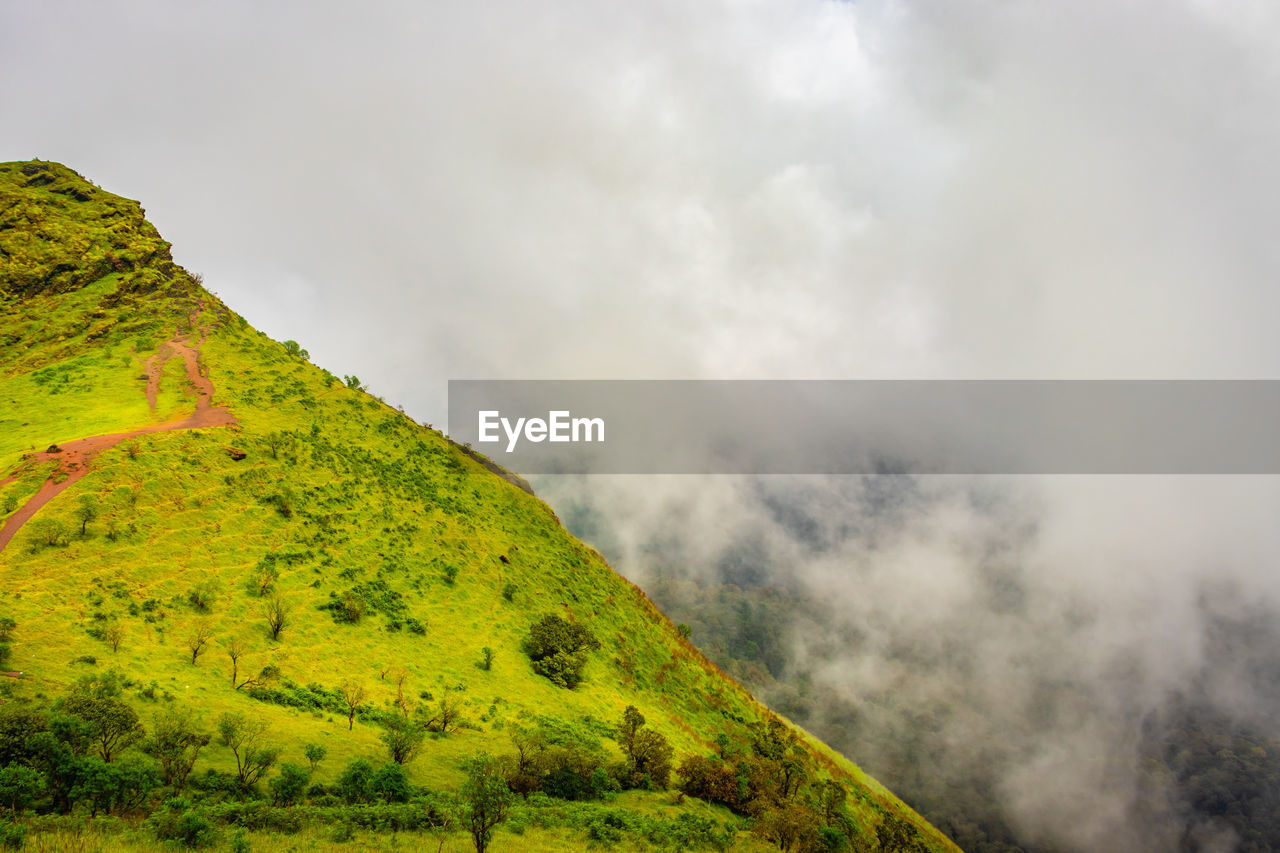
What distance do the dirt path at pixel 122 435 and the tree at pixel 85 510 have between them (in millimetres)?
Answer: 1645

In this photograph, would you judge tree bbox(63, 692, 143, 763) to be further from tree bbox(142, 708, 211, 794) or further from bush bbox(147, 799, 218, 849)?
bush bbox(147, 799, 218, 849)

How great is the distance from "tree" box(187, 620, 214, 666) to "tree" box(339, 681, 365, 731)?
8.01 m

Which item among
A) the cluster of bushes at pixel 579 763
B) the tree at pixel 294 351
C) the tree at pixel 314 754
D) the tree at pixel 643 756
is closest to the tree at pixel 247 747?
the tree at pixel 314 754

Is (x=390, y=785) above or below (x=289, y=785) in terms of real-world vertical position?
below

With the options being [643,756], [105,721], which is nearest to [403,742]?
[105,721]

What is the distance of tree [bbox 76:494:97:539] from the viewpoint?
34.2m

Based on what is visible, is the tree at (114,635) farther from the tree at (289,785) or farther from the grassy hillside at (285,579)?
the tree at (289,785)

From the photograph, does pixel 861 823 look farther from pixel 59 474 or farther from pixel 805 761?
pixel 59 474

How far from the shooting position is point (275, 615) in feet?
118

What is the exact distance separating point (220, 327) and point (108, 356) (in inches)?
456

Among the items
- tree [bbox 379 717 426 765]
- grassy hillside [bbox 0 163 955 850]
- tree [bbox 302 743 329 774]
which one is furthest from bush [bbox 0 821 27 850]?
tree [bbox 379 717 426 765]

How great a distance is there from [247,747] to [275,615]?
12.7m

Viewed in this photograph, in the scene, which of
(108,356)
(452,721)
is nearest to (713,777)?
(452,721)

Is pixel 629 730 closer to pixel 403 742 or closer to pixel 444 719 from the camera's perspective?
pixel 444 719
